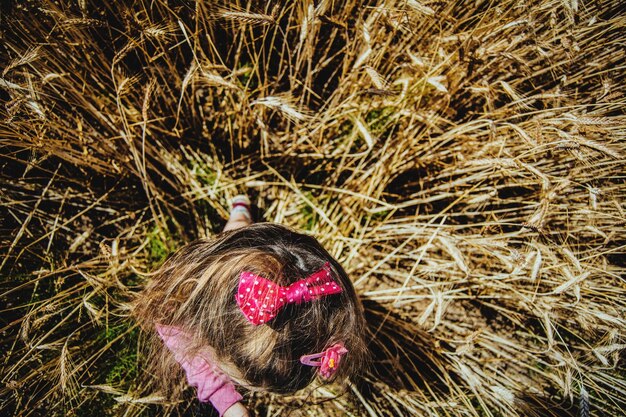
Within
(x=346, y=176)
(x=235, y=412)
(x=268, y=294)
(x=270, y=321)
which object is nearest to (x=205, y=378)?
(x=235, y=412)

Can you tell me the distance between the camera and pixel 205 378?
48.9 inches

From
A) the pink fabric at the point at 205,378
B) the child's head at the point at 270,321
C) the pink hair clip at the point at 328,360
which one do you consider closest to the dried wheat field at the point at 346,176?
the pink fabric at the point at 205,378

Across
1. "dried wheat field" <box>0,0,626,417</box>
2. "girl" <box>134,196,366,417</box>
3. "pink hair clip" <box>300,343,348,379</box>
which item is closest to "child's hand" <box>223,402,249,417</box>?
"girl" <box>134,196,366,417</box>

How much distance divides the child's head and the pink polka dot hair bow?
2.0 inches

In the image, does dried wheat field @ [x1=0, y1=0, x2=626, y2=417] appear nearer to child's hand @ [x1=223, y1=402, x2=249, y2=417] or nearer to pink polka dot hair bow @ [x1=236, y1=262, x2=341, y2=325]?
child's hand @ [x1=223, y1=402, x2=249, y2=417]

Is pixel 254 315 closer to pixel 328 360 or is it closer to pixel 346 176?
pixel 328 360

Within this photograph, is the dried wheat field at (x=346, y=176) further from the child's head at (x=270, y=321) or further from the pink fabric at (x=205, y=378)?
the child's head at (x=270, y=321)

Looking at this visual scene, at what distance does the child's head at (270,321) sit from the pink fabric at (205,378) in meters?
0.08

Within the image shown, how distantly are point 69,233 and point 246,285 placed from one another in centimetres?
111

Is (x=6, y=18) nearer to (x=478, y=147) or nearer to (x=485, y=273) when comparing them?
(x=478, y=147)

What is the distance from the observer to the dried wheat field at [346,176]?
1186 mm

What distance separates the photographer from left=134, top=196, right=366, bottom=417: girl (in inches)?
38.8

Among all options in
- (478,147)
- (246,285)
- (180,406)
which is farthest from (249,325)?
(478,147)

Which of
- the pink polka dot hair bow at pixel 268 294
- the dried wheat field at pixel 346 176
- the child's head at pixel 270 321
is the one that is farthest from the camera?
the dried wheat field at pixel 346 176
